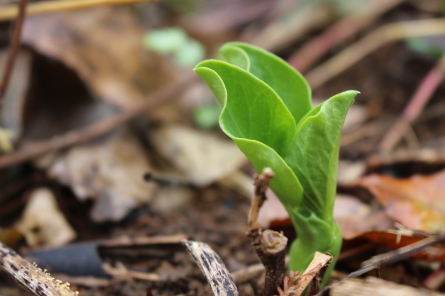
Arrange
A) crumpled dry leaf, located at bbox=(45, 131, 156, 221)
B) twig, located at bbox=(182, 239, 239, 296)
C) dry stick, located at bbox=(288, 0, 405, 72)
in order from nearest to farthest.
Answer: twig, located at bbox=(182, 239, 239, 296) → crumpled dry leaf, located at bbox=(45, 131, 156, 221) → dry stick, located at bbox=(288, 0, 405, 72)

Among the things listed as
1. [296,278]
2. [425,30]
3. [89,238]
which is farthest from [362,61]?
[296,278]

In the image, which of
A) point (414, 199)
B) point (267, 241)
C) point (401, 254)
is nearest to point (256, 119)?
point (267, 241)

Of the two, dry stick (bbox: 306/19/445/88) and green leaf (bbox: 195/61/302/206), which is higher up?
dry stick (bbox: 306/19/445/88)

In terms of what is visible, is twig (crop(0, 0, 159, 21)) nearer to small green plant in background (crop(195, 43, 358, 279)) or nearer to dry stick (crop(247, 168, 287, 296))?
small green plant in background (crop(195, 43, 358, 279))

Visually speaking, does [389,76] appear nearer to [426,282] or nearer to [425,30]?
[425,30]

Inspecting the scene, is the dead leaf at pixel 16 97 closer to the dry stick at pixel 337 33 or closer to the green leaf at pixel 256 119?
the green leaf at pixel 256 119

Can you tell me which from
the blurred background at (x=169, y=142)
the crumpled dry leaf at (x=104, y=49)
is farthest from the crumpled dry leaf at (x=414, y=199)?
the crumpled dry leaf at (x=104, y=49)

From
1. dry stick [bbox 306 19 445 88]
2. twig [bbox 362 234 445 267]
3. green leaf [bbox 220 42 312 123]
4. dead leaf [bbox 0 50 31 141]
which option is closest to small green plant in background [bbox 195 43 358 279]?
green leaf [bbox 220 42 312 123]
